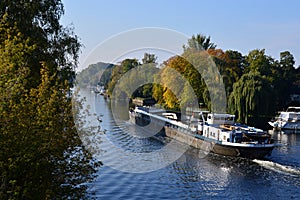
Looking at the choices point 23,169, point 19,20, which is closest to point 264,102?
point 19,20

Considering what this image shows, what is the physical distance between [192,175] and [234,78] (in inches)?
1480

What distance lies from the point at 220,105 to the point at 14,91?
144 feet

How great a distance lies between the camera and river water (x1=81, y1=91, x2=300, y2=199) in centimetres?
1977

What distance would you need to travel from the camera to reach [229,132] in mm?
29375

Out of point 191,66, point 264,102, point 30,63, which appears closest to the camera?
point 30,63

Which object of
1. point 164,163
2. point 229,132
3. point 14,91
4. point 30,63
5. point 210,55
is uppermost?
point 210,55

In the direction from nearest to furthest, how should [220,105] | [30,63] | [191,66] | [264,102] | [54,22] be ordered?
1. [30,63]
2. [54,22]
3. [264,102]
4. [220,105]
5. [191,66]

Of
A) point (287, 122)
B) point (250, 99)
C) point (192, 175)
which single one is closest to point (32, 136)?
point (192, 175)

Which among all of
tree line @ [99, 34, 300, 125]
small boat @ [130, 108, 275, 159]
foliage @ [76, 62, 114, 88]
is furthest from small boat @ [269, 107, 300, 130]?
foliage @ [76, 62, 114, 88]

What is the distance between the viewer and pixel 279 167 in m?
24.9

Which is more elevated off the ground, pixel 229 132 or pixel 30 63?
pixel 30 63

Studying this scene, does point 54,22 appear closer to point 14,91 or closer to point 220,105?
point 14,91

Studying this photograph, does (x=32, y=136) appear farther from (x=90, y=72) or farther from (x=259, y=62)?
(x=259, y=62)

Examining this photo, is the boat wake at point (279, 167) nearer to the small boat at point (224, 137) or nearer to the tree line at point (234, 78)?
the small boat at point (224, 137)
